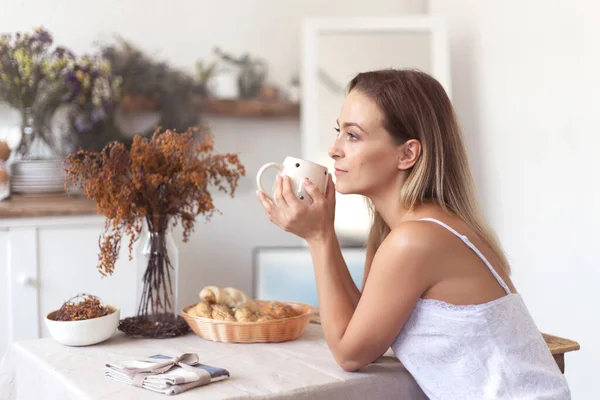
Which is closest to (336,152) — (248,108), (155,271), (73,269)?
(155,271)

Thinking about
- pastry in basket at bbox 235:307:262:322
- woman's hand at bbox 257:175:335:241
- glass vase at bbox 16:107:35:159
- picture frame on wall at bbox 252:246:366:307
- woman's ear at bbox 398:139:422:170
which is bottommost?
picture frame on wall at bbox 252:246:366:307

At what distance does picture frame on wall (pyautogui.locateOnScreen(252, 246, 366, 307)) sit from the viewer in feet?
10.7

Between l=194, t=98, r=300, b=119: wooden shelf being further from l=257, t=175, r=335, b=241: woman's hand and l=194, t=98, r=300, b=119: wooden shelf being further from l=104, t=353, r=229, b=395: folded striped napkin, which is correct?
l=104, t=353, r=229, b=395: folded striped napkin

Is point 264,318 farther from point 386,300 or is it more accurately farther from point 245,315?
point 386,300

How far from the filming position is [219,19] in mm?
3492

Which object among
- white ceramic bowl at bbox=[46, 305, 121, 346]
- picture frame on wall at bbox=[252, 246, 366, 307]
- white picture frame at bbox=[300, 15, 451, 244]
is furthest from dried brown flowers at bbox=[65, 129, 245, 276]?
white picture frame at bbox=[300, 15, 451, 244]

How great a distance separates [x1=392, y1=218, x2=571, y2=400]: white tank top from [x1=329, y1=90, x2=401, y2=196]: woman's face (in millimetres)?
148

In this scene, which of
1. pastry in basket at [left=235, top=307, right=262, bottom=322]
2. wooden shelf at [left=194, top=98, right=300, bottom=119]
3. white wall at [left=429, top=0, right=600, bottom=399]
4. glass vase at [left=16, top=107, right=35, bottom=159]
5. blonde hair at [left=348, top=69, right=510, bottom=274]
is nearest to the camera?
blonde hair at [left=348, top=69, right=510, bottom=274]

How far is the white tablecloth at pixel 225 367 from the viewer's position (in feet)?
4.00

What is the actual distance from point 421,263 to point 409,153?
0.78 feet

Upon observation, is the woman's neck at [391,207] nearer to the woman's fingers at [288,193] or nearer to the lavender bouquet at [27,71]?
the woman's fingers at [288,193]

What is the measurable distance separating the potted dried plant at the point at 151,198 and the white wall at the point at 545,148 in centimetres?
170

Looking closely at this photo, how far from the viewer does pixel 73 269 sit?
2.73 m

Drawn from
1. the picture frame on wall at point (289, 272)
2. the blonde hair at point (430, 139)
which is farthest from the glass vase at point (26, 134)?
the blonde hair at point (430, 139)
